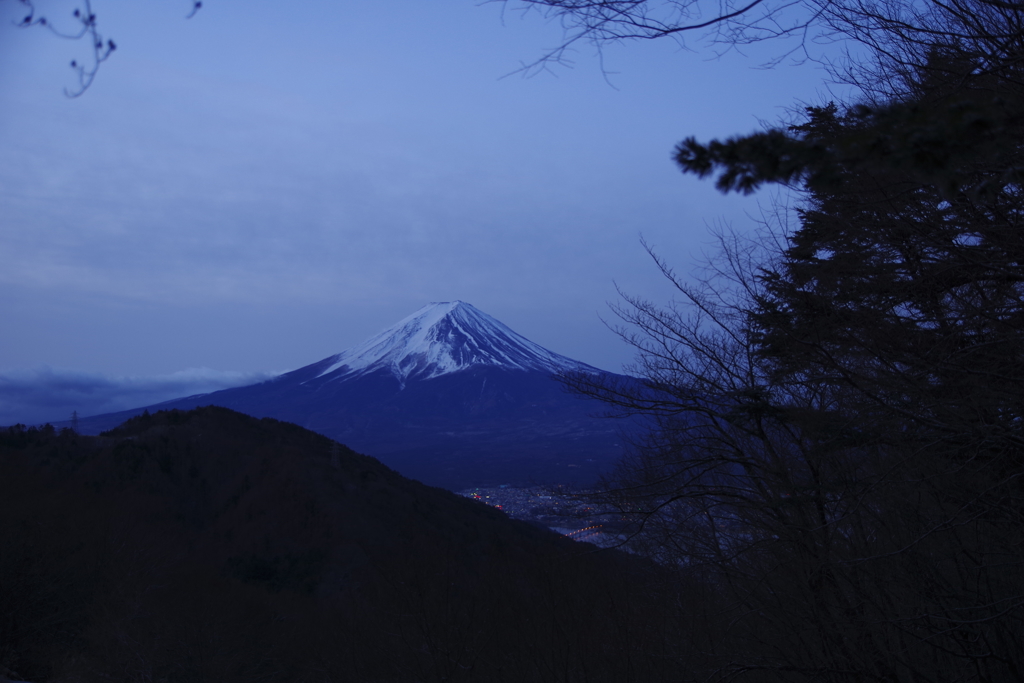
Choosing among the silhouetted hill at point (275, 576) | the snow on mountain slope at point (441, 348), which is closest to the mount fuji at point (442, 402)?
the snow on mountain slope at point (441, 348)

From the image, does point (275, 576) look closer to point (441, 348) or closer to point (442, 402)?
point (442, 402)

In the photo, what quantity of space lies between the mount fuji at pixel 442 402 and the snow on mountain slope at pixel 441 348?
0.25 m

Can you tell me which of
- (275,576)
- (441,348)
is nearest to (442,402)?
(441,348)

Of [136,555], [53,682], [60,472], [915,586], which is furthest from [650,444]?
[60,472]

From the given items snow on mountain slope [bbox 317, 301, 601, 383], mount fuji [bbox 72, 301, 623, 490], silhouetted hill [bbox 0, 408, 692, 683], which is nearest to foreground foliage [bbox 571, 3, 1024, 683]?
silhouetted hill [bbox 0, 408, 692, 683]

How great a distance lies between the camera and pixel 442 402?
142 m

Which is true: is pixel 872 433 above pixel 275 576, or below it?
above

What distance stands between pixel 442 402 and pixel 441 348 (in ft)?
82.6

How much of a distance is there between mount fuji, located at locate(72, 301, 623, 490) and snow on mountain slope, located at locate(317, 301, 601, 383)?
254mm

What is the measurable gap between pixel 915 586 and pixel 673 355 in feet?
9.76

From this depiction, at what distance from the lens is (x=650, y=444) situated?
7.69 m

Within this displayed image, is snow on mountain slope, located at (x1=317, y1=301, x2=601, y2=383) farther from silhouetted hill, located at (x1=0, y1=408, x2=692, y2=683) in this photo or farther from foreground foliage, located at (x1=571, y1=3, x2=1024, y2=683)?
foreground foliage, located at (x1=571, y1=3, x2=1024, y2=683)

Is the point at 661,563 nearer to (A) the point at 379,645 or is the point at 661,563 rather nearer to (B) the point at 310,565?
(A) the point at 379,645

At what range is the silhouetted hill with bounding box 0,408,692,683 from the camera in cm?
1120
